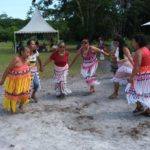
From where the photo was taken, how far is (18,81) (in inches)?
320

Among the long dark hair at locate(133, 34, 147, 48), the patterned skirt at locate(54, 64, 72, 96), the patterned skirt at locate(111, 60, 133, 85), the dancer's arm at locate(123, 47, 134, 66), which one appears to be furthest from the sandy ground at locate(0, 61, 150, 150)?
the long dark hair at locate(133, 34, 147, 48)

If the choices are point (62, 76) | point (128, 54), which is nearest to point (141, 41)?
point (128, 54)

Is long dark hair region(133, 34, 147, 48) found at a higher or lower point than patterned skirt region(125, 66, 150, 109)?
higher

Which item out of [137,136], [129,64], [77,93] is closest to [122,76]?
[129,64]

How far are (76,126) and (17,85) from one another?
168 centimetres

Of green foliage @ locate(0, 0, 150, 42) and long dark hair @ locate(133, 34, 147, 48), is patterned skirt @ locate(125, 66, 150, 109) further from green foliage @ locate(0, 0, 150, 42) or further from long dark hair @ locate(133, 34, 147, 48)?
green foliage @ locate(0, 0, 150, 42)

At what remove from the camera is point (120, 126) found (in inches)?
281

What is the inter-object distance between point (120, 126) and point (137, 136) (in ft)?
2.21

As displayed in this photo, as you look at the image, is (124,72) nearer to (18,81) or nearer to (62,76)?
(62,76)

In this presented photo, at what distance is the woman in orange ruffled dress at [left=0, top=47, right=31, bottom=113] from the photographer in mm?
8070

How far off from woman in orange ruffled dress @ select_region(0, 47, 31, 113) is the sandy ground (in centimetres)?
32

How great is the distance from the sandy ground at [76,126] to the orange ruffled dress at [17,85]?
306mm

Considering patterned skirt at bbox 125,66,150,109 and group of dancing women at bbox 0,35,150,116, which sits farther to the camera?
patterned skirt at bbox 125,66,150,109

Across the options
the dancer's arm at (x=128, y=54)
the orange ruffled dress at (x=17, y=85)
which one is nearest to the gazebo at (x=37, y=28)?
the dancer's arm at (x=128, y=54)
